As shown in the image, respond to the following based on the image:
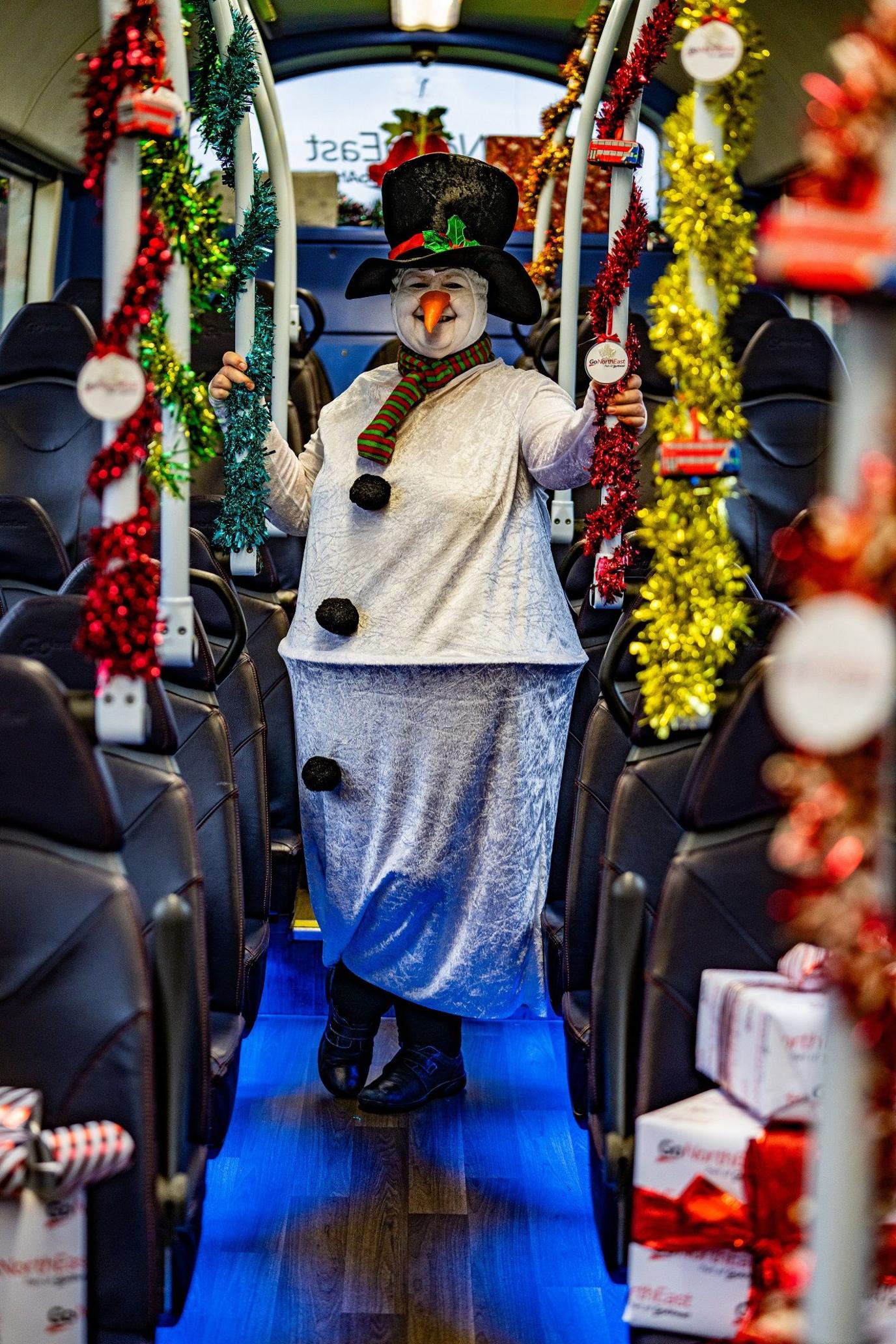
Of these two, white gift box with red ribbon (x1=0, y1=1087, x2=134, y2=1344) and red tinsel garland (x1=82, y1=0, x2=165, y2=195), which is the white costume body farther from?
white gift box with red ribbon (x1=0, y1=1087, x2=134, y2=1344)

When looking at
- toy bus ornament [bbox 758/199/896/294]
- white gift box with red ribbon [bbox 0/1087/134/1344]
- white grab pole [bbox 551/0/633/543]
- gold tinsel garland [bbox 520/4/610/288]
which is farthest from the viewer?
gold tinsel garland [bbox 520/4/610/288]

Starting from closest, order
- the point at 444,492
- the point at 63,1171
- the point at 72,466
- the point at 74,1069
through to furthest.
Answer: the point at 63,1171 → the point at 74,1069 → the point at 444,492 → the point at 72,466

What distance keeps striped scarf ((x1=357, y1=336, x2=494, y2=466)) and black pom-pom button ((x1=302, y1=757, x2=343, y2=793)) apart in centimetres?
60


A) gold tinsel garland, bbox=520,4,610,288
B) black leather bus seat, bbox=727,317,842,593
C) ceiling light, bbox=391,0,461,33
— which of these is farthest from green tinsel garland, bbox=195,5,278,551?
ceiling light, bbox=391,0,461,33

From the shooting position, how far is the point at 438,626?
2.71 meters

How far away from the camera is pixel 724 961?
1.81 meters

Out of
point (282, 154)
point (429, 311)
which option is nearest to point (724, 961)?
point (429, 311)

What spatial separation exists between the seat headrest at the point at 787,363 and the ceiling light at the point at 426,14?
1851mm

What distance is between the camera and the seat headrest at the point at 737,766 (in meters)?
1.78

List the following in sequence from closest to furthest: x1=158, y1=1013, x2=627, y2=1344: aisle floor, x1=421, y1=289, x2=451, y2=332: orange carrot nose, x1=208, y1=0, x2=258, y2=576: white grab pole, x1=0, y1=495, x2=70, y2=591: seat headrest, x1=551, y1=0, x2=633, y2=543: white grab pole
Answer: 1. x1=158, y1=1013, x2=627, y2=1344: aisle floor
2. x1=421, y1=289, x2=451, y2=332: orange carrot nose
3. x1=208, y1=0, x2=258, y2=576: white grab pole
4. x1=0, y1=495, x2=70, y2=591: seat headrest
5. x1=551, y1=0, x2=633, y2=543: white grab pole

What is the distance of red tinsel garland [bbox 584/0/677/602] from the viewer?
2.47 m

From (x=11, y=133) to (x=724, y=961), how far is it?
142 inches

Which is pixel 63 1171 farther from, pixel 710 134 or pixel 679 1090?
pixel 710 134

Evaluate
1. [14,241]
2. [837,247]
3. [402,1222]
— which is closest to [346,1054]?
[402,1222]
